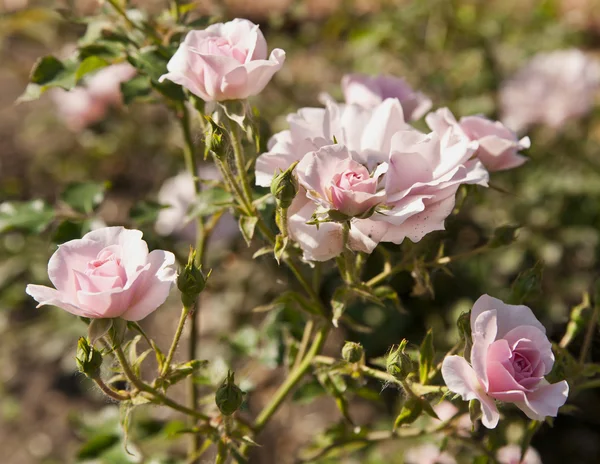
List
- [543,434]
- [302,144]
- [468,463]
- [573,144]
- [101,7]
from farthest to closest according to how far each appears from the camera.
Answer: [573,144] < [543,434] < [468,463] < [101,7] < [302,144]

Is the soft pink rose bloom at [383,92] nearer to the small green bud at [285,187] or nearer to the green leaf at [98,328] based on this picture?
the small green bud at [285,187]

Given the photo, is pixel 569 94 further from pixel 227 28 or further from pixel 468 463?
pixel 227 28

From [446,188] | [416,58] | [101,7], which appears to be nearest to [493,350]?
[446,188]

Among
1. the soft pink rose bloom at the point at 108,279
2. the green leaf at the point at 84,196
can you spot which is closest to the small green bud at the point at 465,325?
the soft pink rose bloom at the point at 108,279

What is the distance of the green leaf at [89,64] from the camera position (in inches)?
48.4

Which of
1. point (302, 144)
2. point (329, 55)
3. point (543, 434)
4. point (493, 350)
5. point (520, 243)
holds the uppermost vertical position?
point (302, 144)

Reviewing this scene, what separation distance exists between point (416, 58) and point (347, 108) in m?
1.62

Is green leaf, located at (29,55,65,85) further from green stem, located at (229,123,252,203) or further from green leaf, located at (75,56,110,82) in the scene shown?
green stem, located at (229,123,252,203)

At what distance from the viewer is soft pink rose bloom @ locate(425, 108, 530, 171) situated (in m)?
1.06

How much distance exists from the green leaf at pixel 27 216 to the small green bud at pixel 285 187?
2.19ft

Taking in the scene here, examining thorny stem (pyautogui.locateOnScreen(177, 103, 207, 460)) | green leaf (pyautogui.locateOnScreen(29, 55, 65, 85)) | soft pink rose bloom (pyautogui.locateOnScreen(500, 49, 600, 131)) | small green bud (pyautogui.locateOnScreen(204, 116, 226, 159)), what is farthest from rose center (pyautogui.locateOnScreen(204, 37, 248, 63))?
soft pink rose bloom (pyautogui.locateOnScreen(500, 49, 600, 131))

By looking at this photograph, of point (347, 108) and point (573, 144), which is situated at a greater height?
point (347, 108)

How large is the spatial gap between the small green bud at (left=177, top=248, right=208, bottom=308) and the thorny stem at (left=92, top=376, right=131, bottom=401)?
0.15 meters

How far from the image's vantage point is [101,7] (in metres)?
1.37
